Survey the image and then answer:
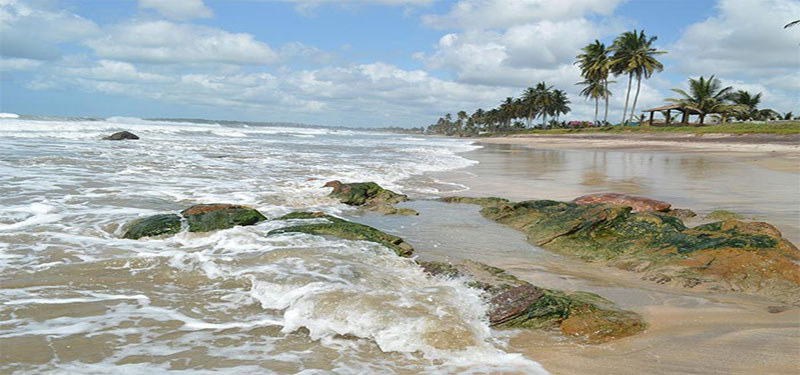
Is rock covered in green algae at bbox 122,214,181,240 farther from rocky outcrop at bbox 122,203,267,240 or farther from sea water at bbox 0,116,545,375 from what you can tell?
sea water at bbox 0,116,545,375

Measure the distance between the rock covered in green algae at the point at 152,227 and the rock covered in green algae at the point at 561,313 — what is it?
4245 mm

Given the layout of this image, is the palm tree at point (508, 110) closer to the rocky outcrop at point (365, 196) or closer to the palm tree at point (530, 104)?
the palm tree at point (530, 104)

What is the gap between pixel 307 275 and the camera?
15.0 feet

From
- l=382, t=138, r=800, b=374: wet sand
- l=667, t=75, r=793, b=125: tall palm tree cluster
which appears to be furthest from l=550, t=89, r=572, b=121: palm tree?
l=382, t=138, r=800, b=374: wet sand

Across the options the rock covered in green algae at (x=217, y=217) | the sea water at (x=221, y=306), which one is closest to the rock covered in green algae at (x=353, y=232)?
the sea water at (x=221, y=306)

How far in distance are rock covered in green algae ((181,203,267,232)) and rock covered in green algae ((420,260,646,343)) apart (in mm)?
3896

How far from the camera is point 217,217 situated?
6582 mm

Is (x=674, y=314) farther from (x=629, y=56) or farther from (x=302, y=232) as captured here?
(x=629, y=56)

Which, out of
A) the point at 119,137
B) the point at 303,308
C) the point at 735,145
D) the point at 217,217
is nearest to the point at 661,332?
the point at 303,308

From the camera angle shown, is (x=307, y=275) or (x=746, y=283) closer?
(x=746, y=283)

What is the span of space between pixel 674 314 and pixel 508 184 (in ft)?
29.3

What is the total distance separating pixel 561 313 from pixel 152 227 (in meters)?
5.17

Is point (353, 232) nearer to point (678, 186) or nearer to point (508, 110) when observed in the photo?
point (678, 186)

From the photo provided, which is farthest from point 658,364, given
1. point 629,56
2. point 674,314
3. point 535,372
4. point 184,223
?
point 629,56
